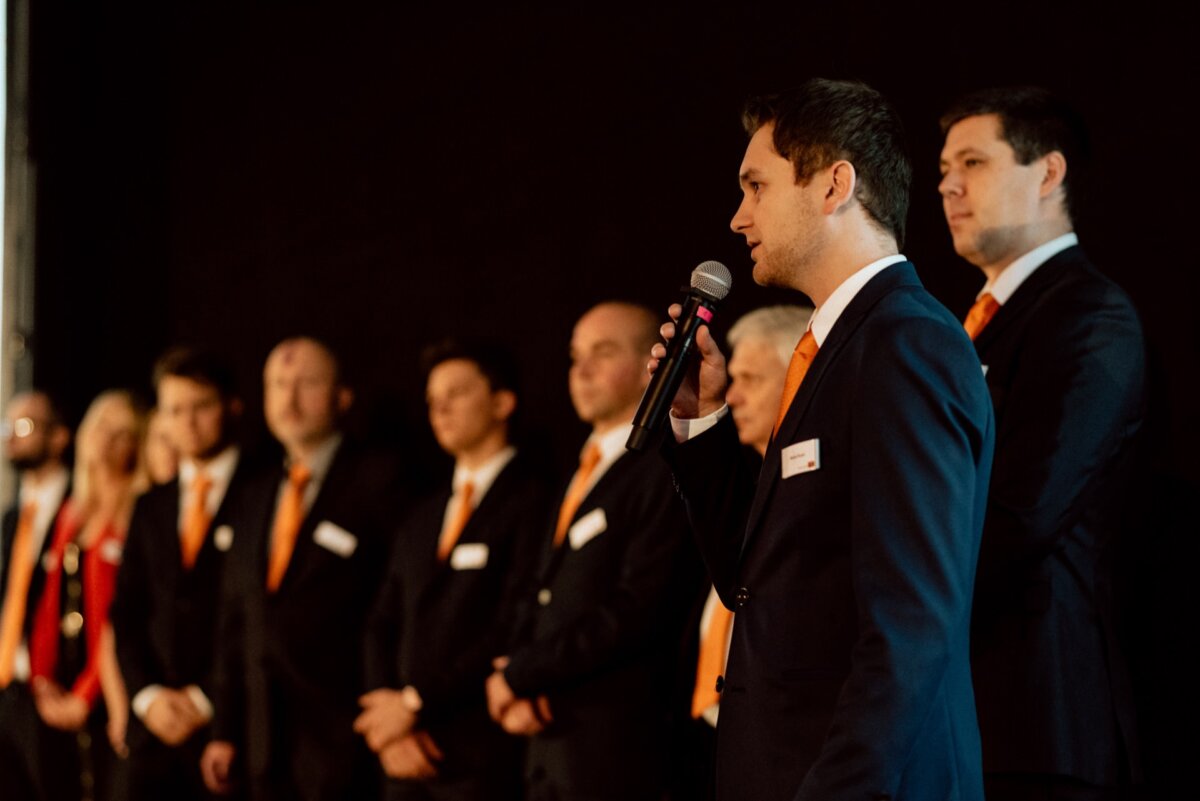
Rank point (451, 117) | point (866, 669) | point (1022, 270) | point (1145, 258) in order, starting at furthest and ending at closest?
point (451, 117), point (1145, 258), point (1022, 270), point (866, 669)

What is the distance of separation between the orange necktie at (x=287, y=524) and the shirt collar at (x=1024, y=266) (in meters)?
2.42

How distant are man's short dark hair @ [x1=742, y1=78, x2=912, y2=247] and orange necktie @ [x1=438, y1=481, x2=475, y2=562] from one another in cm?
215

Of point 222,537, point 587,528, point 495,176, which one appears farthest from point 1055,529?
point 222,537

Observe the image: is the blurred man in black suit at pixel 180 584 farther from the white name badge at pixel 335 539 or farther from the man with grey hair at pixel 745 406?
the man with grey hair at pixel 745 406

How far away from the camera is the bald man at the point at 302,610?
13.8 feet

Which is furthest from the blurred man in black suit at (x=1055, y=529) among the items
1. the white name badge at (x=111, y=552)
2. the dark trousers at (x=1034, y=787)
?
the white name badge at (x=111, y=552)

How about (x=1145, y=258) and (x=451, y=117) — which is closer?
(x=1145, y=258)

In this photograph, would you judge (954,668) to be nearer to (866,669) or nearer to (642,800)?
(866,669)

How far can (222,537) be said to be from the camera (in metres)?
4.67

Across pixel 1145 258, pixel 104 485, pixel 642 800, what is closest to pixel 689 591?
pixel 642 800

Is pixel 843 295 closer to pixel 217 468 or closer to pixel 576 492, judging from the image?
pixel 576 492

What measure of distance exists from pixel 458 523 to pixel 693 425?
197 cm

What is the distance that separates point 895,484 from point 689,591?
69.0 inches

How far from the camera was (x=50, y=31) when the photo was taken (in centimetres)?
654
